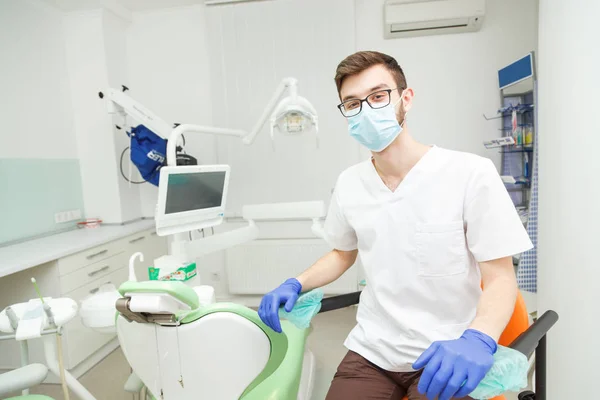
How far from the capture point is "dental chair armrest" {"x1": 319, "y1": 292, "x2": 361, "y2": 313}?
3.97 ft

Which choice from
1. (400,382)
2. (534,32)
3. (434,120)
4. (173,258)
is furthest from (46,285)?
(534,32)

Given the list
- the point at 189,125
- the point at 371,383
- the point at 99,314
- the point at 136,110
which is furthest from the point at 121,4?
the point at 371,383

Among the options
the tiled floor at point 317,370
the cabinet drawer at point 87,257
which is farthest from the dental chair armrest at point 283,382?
the cabinet drawer at point 87,257

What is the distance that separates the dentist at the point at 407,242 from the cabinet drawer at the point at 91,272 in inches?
68.2

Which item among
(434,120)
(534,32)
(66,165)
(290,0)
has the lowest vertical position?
(66,165)

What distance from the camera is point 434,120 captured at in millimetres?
3146

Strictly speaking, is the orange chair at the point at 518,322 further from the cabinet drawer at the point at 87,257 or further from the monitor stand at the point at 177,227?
the cabinet drawer at the point at 87,257

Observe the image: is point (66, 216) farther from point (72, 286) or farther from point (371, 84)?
point (371, 84)

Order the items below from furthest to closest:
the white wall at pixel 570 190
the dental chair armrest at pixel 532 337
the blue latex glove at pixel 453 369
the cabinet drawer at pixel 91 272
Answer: the cabinet drawer at pixel 91 272 → the white wall at pixel 570 190 → the dental chair armrest at pixel 532 337 → the blue latex glove at pixel 453 369

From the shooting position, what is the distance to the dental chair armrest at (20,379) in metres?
1.11

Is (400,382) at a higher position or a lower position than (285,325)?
lower

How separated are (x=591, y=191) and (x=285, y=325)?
131 cm

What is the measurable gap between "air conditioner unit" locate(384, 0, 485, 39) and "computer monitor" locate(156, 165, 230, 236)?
73.5 inches

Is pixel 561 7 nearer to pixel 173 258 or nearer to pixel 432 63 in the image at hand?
pixel 432 63
